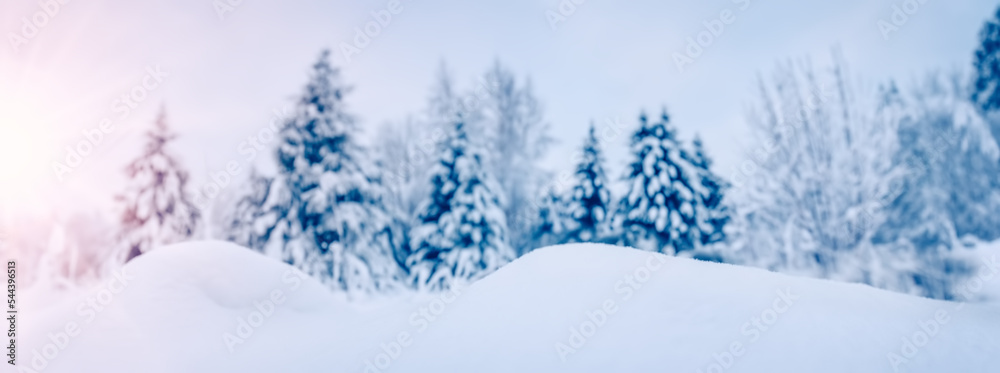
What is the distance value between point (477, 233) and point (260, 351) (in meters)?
11.4

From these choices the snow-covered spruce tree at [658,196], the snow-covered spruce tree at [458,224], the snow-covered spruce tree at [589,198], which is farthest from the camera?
the snow-covered spruce tree at [589,198]

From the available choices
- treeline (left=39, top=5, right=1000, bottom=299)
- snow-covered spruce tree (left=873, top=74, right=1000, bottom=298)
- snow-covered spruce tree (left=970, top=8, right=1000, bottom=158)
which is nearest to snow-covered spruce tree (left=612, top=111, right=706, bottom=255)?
treeline (left=39, top=5, right=1000, bottom=299)

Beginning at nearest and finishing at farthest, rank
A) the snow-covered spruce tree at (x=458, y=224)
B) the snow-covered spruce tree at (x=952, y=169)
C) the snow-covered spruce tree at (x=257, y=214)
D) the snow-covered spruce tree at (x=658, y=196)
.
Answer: the snow-covered spruce tree at (x=257, y=214) < the snow-covered spruce tree at (x=458, y=224) < the snow-covered spruce tree at (x=658, y=196) < the snow-covered spruce tree at (x=952, y=169)

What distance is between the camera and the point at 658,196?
1706 centimetres

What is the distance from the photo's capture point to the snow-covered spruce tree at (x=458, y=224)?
16344 mm

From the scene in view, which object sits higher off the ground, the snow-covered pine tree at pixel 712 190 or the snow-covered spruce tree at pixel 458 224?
the snow-covered spruce tree at pixel 458 224

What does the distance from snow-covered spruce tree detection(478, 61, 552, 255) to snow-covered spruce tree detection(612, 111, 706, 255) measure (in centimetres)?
341

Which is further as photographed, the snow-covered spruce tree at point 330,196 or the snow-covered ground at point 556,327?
the snow-covered spruce tree at point 330,196

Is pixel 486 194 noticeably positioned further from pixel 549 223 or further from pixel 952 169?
pixel 952 169

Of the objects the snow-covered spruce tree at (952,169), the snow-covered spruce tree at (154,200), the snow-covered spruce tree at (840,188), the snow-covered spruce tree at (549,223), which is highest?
the snow-covered spruce tree at (154,200)

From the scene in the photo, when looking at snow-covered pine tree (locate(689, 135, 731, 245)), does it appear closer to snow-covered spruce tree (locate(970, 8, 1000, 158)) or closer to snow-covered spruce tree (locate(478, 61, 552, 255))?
snow-covered spruce tree (locate(478, 61, 552, 255))

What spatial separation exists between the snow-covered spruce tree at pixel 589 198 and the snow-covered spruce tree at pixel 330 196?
22.1ft

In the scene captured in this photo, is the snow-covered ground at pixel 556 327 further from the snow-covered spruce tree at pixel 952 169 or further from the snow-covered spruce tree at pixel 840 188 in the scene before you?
the snow-covered spruce tree at pixel 952 169

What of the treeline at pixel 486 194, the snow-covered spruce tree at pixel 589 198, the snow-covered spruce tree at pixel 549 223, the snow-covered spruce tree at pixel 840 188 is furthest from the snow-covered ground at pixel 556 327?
the snow-covered spruce tree at pixel 549 223
